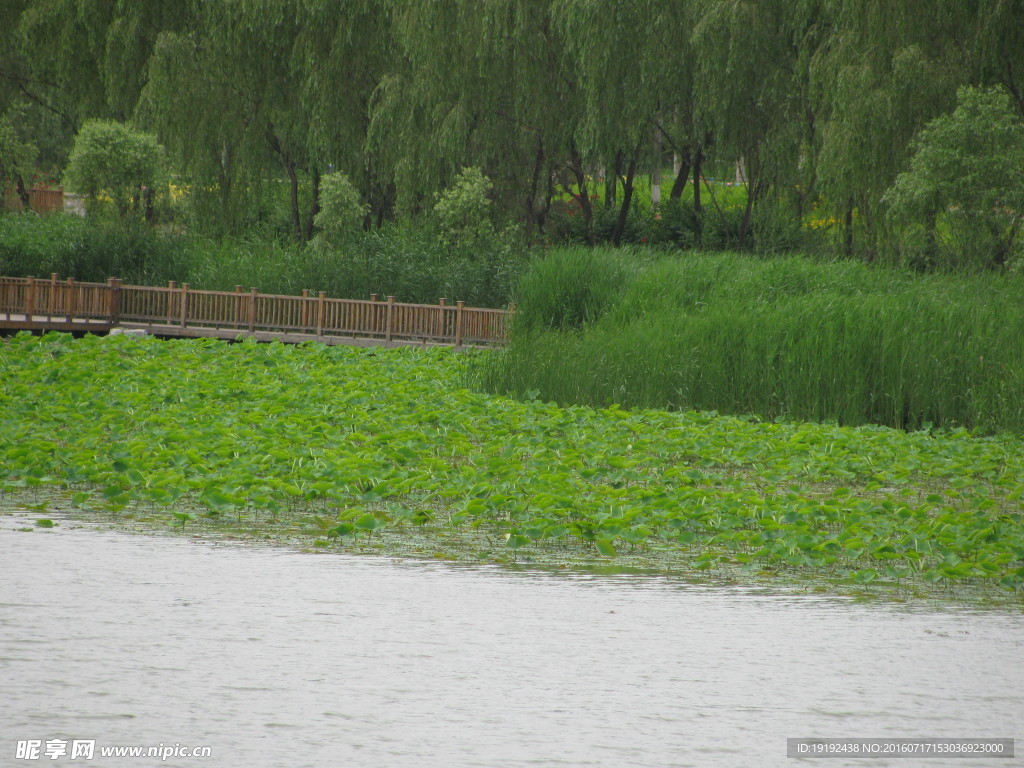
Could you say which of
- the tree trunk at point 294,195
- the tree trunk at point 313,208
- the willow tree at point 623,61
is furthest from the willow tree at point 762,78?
the tree trunk at point 294,195

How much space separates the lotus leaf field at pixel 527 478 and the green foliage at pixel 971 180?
8327 millimetres

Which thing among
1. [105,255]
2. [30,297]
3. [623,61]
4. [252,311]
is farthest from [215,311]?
[623,61]

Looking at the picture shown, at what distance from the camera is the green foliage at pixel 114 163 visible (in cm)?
2464

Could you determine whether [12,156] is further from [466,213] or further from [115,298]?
[466,213]

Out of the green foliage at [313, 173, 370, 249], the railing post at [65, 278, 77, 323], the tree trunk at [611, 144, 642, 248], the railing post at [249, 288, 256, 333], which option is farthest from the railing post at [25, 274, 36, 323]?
the tree trunk at [611, 144, 642, 248]

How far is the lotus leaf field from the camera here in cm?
700

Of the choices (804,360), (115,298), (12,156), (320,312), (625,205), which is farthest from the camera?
(12,156)

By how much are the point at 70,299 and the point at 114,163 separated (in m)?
4.08

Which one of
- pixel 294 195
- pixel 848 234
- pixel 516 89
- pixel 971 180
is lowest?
pixel 848 234

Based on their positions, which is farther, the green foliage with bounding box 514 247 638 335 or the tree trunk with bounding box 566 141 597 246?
the tree trunk with bounding box 566 141 597 246

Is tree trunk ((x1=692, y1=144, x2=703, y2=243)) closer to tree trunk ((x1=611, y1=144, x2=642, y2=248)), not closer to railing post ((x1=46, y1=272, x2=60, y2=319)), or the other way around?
tree trunk ((x1=611, y1=144, x2=642, y2=248))

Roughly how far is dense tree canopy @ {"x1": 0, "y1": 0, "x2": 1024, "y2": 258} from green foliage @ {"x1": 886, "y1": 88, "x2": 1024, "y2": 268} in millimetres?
1414

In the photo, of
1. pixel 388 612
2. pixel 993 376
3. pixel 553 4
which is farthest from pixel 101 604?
pixel 553 4

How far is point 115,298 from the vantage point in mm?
22312
